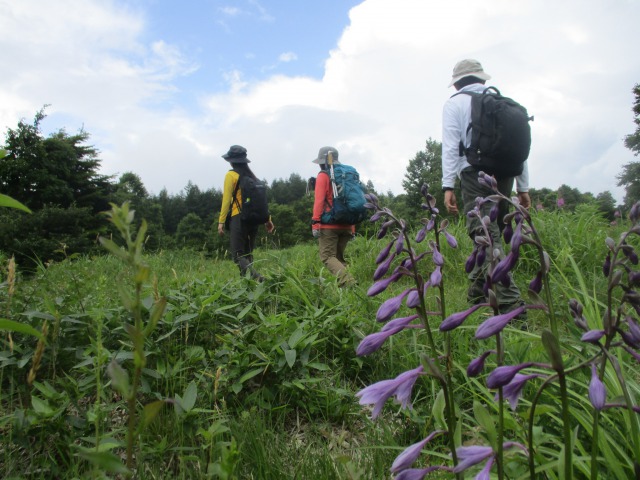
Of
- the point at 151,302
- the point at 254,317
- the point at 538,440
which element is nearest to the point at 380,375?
the point at 254,317

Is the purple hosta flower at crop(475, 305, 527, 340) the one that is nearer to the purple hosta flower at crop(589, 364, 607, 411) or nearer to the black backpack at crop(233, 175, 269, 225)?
the purple hosta flower at crop(589, 364, 607, 411)

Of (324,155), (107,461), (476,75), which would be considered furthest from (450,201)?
(107,461)

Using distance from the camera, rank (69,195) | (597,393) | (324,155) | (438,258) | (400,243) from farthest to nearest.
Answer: (69,195) → (324,155) → (400,243) → (438,258) → (597,393)

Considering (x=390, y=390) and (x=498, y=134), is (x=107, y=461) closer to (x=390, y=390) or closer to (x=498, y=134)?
(x=390, y=390)

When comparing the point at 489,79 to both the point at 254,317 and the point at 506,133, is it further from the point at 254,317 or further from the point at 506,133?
the point at 254,317

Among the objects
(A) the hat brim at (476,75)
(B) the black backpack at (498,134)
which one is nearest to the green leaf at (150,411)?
(B) the black backpack at (498,134)

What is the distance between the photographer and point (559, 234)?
228 inches

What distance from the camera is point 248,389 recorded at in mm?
2486

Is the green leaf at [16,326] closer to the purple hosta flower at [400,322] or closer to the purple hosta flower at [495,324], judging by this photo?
the purple hosta flower at [400,322]

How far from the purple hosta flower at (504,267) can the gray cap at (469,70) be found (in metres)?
3.73

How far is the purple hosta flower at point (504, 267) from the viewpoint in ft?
3.11

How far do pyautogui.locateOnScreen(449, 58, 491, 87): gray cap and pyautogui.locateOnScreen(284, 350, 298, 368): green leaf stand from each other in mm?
3261

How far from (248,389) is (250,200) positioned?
3958 millimetres

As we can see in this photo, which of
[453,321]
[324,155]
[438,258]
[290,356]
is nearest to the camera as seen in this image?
[453,321]
